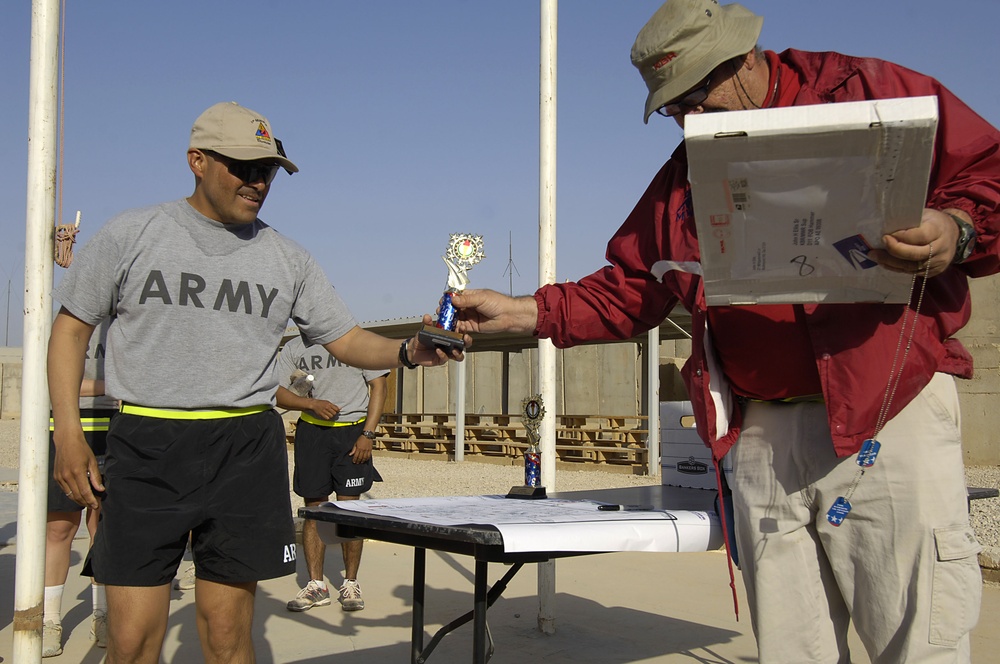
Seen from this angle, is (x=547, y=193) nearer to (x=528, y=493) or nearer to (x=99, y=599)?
(x=528, y=493)

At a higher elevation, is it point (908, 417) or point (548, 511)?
point (908, 417)

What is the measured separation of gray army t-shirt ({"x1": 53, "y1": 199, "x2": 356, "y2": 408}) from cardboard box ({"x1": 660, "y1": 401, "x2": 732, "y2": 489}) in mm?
2273

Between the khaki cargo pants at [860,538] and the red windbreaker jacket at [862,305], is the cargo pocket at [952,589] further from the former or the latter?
the red windbreaker jacket at [862,305]

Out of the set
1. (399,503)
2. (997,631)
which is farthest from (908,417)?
(997,631)

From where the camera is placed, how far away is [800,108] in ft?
5.78

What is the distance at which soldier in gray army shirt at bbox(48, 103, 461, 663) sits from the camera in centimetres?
287

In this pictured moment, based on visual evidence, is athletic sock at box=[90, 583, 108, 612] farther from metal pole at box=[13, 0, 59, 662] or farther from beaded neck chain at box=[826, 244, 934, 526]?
beaded neck chain at box=[826, 244, 934, 526]

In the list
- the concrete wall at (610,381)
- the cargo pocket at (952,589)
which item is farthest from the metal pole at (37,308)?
the concrete wall at (610,381)

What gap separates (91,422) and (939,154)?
4.39 meters

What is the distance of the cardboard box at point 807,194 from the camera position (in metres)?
1.74

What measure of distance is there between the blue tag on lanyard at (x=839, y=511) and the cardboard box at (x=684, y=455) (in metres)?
2.28

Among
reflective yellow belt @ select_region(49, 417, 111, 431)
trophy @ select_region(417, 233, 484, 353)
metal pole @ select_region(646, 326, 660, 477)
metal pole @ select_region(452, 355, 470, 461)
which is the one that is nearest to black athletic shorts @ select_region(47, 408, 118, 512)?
reflective yellow belt @ select_region(49, 417, 111, 431)

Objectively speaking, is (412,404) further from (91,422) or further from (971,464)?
(91,422)

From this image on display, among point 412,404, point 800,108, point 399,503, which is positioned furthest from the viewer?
point 412,404
